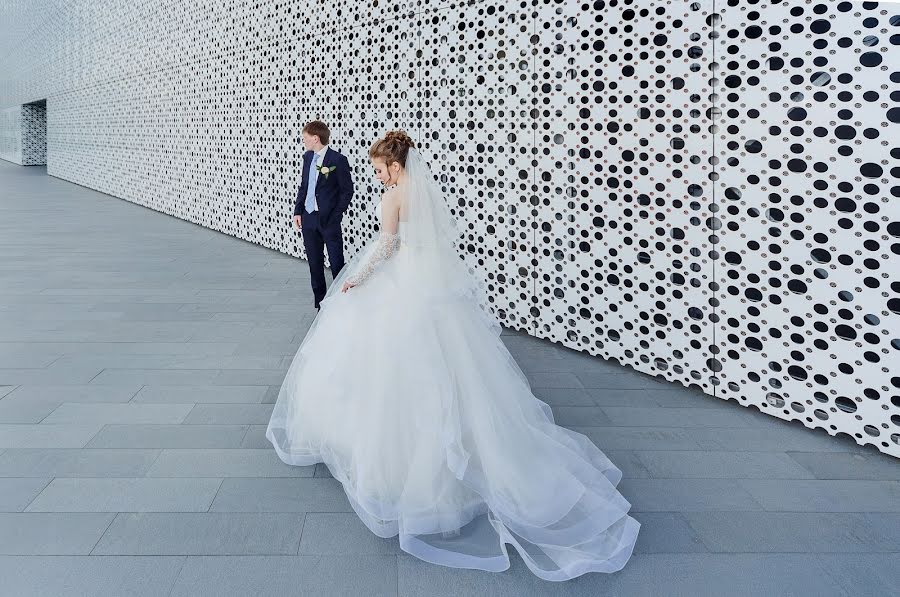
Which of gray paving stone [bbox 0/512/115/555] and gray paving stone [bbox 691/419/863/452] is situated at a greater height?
gray paving stone [bbox 691/419/863/452]

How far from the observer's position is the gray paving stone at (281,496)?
334cm

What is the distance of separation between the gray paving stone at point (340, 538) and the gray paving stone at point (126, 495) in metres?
0.57

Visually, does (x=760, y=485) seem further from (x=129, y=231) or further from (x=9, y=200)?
(x=9, y=200)

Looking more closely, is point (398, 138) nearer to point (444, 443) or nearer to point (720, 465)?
point (444, 443)

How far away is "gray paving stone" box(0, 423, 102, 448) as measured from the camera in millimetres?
4066

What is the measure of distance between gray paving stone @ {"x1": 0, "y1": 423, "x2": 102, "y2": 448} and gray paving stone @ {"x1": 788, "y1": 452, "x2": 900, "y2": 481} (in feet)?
13.3

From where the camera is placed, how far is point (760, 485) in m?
3.63

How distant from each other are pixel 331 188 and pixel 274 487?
407cm

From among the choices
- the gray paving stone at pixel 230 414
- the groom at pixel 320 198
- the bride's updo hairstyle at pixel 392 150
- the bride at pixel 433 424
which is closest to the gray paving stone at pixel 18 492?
the gray paving stone at pixel 230 414

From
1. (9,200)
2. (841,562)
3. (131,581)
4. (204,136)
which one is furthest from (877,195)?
(9,200)

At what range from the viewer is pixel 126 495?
346 centimetres

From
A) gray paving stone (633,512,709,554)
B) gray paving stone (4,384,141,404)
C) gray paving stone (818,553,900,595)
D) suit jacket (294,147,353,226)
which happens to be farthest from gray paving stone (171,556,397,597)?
suit jacket (294,147,353,226)

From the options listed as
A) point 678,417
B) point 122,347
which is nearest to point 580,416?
point 678,417

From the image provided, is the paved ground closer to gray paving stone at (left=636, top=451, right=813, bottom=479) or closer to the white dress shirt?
gray paving stone at (left=636, top=451, right=813, bottom=479)
